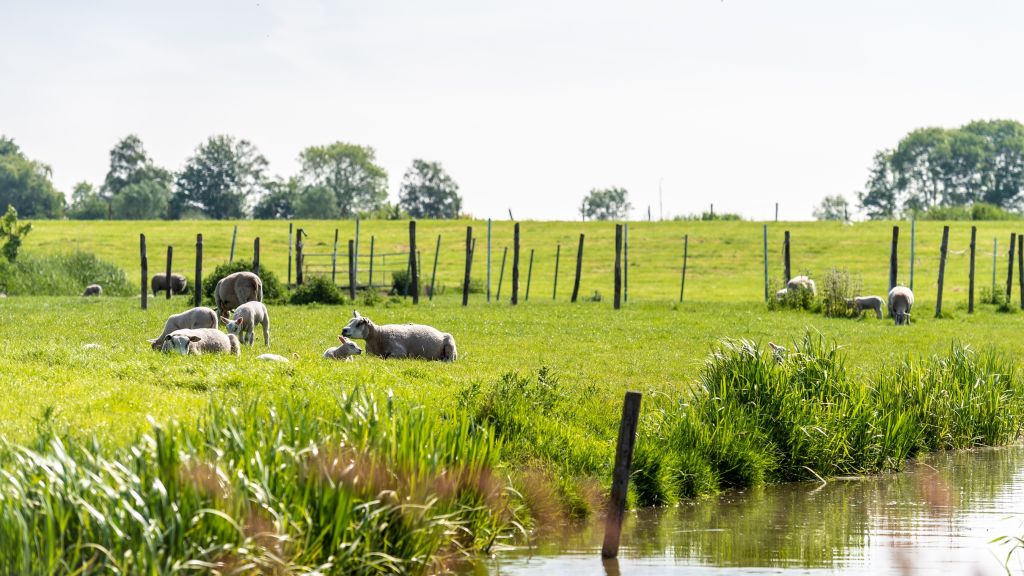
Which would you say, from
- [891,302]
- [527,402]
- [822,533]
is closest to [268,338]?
[527,402]

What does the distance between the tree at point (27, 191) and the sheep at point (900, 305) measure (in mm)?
145862

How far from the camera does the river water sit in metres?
12.5

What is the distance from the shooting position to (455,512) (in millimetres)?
11641

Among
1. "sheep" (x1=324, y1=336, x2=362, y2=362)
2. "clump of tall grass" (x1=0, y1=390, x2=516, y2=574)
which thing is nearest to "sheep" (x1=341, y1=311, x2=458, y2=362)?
"sheep" (x1=324, y1=336, x2=362, y2=362)

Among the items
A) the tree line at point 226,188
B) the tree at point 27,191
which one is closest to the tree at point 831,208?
the tree line at point 226,188

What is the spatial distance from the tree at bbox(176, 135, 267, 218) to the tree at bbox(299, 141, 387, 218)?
44.3 feet

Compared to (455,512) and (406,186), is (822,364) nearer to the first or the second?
(455,512)

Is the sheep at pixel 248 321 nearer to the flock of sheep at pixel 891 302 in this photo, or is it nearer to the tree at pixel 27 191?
the flock of sheep at pixel 891 302

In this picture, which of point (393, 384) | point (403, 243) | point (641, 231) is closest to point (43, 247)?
point (403, 243)

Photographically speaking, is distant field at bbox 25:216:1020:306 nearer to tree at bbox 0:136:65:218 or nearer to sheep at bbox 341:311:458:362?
sheep at bbox 341:311:458:362

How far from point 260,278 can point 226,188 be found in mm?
129023

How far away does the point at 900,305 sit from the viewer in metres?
39.6

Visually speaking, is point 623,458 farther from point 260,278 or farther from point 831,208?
point 831,208

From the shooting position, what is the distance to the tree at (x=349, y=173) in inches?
7210
